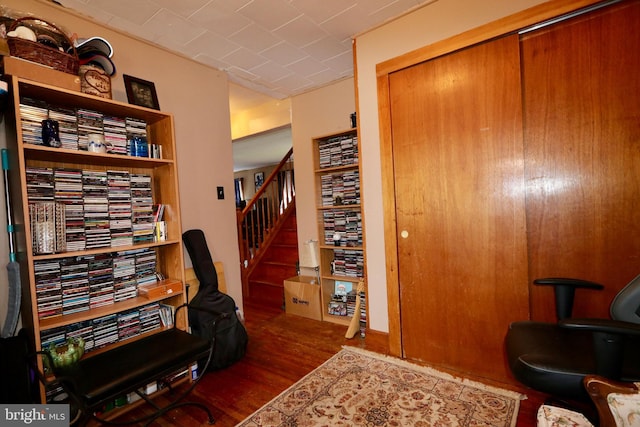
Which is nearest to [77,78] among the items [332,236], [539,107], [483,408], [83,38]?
[83,38]

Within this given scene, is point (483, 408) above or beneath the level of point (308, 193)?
beneath

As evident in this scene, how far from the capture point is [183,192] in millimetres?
2406

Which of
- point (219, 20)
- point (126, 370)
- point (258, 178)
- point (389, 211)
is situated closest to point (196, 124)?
point (219, 20)

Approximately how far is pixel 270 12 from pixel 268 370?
8.43 feet

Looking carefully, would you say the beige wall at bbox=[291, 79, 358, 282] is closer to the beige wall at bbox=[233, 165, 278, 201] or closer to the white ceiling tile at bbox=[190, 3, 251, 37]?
the white ceiling tile at bbox=[190, 3, 251, 37]

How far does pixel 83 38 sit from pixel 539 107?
9.67ft

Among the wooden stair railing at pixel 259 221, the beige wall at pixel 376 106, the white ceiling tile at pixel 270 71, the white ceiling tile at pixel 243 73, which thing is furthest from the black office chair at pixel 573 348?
the wooden stair railing at pixel 259 221

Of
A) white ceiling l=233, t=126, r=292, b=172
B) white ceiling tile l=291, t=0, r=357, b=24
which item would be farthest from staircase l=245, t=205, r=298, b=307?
white ceiling tile l=291, t=0, r=357, b=24

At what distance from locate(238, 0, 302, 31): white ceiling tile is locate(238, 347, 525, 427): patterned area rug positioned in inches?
100

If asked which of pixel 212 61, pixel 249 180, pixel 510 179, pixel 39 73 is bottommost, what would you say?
pixel 510 179

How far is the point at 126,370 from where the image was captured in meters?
1.38

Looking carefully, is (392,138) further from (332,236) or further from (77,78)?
(77,78)

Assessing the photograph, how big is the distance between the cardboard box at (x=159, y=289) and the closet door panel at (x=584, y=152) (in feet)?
7.62

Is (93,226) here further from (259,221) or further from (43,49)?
(259,221)
